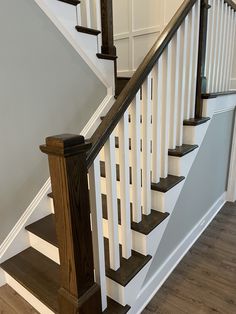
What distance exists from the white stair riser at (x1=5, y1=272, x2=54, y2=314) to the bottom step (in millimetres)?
12

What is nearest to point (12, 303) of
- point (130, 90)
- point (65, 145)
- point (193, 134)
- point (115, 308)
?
point (115, 308)

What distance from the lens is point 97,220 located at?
1.15m

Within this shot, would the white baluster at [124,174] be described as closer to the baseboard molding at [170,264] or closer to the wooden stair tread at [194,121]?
the baseboard molding at [170,264]

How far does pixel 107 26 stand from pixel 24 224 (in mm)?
1878

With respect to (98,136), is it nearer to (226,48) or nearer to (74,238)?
(74,238)

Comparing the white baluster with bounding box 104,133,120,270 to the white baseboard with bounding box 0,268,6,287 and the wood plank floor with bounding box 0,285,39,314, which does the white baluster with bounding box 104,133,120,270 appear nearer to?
the wood plank floor with bounding box 0,285,39,314

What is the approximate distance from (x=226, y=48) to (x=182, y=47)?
95 cm

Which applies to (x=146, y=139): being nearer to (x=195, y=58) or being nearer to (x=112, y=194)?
(x=112, y=194)

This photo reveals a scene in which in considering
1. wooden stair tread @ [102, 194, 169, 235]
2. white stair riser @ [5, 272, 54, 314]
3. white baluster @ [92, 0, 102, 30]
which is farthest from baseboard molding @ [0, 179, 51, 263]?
white baluster @ [92, 0, 102, 30]

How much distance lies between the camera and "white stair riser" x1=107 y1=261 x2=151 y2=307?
1362mm

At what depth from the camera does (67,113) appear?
2133mm

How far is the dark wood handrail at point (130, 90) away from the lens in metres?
1.09

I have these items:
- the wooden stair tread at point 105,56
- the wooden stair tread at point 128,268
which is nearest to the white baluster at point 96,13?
the wooden stair tread at point 105,56

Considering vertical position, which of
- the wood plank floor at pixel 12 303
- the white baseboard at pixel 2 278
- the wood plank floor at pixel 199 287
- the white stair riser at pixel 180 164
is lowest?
the wood plank floor at pixel 12 303
